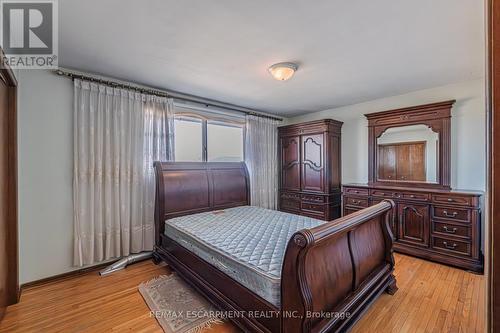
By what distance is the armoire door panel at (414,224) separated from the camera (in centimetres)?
306

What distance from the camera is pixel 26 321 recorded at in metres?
1.92

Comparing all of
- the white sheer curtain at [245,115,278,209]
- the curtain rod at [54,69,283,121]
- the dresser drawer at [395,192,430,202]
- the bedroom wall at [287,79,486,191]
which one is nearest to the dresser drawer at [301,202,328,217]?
the white sheer curtain at [245,115,278,209]

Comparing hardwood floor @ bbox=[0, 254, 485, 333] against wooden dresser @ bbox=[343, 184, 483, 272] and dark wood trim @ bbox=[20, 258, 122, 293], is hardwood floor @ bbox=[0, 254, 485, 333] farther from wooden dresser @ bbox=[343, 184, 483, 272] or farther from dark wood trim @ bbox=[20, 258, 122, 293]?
wooden dresser @ bbox=[343, 184, 483, 272]

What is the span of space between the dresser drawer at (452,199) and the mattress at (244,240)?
1777mm

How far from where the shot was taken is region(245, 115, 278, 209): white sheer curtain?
4.49 m

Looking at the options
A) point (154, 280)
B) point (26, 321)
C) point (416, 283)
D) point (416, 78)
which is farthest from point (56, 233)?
point (416, 78)

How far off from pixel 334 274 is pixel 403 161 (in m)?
2.91

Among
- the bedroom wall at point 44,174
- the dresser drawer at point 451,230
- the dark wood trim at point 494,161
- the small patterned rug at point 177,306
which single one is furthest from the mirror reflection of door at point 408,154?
Result: the bedroom wall at point 44,174

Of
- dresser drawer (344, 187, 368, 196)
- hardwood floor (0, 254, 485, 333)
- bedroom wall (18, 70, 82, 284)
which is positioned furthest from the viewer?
dresser drawer (344, 187, 368, 196)

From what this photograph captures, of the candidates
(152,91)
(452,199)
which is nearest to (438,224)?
(452,199)

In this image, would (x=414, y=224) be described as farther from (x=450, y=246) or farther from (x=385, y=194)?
(x=385, y=194)

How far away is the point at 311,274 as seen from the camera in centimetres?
141

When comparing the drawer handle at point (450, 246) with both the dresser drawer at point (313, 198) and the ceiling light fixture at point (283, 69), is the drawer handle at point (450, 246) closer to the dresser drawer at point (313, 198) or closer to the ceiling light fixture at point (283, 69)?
the dresser drawer at point (313, 198)

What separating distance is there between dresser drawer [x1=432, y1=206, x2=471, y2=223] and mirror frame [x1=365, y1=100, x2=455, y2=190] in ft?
1.52
